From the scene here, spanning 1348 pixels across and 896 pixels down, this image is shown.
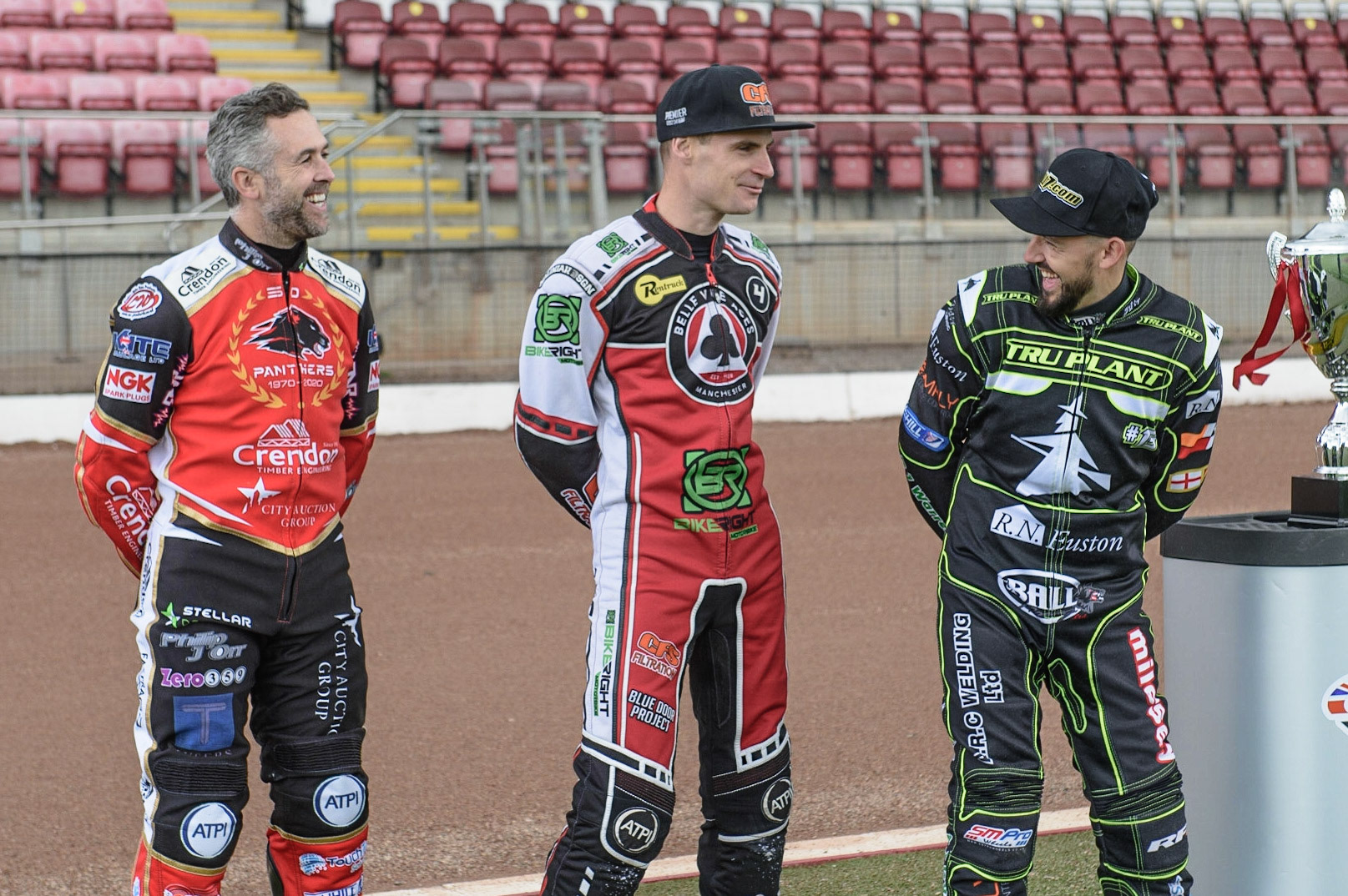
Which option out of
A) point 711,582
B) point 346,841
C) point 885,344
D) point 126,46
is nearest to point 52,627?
point 346,841

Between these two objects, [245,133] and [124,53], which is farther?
[124,53]

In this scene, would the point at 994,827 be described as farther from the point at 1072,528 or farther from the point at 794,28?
the point at 794,28

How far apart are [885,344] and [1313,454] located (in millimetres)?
3965

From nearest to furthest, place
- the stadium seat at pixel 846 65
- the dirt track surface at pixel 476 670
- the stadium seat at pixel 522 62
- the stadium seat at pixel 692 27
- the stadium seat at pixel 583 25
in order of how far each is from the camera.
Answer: the dirt track surface at pixel 476 670 < the stadium seat at pixel 522 62 < the stadium seat at pixel 583 25 < the stadium seat at pixel 846 65 < the stadium seat at pixel 692 27

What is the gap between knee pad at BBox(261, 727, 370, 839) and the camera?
312cm

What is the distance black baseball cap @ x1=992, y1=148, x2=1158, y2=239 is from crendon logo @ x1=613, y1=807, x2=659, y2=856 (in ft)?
4.79

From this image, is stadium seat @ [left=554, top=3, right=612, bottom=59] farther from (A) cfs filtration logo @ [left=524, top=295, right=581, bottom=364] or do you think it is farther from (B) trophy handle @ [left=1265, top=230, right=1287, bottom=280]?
(A) cfs filtration logo @ [left=524, top=295, right=581, bottom=364]

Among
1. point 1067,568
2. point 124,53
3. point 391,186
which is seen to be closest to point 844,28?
point 124,53

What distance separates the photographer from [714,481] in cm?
314

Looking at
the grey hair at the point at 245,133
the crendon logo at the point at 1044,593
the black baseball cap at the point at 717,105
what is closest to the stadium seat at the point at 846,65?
the black baseball cap at the point at 717,105

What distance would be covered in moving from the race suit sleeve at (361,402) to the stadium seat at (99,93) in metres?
12.2

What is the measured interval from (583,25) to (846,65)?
3.39m

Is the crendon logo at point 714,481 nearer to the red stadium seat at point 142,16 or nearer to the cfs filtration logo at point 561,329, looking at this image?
the cfs filtration logo at point 561,329

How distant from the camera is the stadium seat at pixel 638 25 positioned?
715 inches
